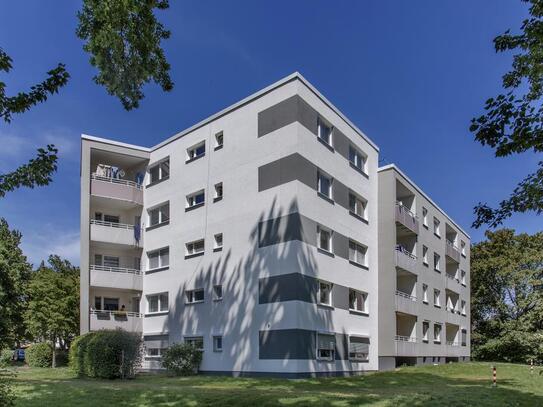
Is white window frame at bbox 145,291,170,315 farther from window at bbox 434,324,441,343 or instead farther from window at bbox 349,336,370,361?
window at bbox 434,324,441,343

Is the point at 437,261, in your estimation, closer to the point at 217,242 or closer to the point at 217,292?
the point at 217,242

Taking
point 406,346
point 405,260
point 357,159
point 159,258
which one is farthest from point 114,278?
point 406,346

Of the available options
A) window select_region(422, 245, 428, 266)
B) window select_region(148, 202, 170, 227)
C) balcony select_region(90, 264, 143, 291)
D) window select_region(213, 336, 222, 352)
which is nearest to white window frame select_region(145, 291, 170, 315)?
balcony select_region(90, 264, 143, 291)

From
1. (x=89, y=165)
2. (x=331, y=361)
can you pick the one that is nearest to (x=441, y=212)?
(x=331, y=361)

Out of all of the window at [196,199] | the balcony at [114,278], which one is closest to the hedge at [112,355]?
the balcony at [114,278]

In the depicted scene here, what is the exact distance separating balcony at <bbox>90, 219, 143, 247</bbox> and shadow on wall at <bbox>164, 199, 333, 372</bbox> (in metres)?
6.94

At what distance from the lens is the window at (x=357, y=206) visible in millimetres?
28842

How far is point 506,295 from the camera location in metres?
50.8

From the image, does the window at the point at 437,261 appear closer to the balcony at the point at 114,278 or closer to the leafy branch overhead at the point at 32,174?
the balcony at the point at 114,278

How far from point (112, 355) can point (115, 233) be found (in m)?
10.8

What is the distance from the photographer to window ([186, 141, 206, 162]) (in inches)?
1145

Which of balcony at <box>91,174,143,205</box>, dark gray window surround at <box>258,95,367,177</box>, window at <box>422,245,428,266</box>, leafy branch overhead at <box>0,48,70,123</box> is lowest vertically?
window at <box>422,245,428,266</box>

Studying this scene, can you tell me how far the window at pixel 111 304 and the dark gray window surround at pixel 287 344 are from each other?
12.7 metres

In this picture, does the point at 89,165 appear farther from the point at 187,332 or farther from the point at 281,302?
the point at 281,302
